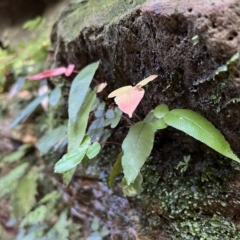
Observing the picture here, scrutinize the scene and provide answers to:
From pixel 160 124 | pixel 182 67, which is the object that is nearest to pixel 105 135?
pixel 160 124

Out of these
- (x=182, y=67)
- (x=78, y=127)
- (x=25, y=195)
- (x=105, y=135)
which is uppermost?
(x=182, y=67)

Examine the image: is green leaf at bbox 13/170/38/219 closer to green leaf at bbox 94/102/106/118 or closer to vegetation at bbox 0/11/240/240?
vegetation at bbox 0/11/240/240

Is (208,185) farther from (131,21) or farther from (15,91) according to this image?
(15,91)

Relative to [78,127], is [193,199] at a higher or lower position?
lower

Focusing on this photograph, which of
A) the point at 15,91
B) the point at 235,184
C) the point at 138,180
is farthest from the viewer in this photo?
the point at 15,91

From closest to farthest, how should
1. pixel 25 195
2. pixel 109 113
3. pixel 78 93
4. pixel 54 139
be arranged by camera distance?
1. pixel 78 93
2. pixel 109 113
3. pixel 54 139
4. pixel 25 195

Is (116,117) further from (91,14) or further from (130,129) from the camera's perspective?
(91,14)

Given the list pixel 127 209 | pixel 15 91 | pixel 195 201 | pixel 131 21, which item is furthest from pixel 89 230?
pixel 15 91
